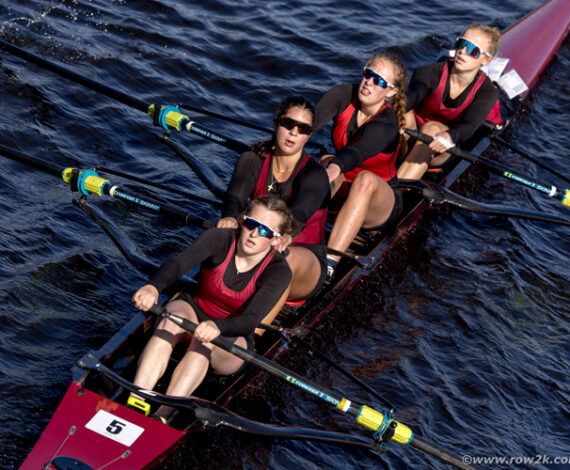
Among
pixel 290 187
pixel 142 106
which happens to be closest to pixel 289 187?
pixel 290 187

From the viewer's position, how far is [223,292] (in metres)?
5.04

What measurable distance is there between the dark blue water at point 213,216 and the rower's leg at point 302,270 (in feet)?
1.96

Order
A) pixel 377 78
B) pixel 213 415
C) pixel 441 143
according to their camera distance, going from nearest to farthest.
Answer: pixel 213 415
pixel 377 78
pixel 441 143

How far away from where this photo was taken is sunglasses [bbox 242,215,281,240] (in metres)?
4.80

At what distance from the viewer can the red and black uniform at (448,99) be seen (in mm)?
7754

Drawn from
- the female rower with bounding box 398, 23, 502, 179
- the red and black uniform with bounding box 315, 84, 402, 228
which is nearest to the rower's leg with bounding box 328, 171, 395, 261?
the red and black uniform with bounding box 315, 84, 402, 228

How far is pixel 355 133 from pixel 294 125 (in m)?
1.34

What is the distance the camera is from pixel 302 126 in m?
5.44

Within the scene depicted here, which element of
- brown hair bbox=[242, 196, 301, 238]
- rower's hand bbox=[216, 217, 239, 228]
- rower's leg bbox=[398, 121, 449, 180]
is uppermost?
rower's leg bbox=[398, 121, 449, 180]

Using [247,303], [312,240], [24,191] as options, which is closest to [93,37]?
[24,191]

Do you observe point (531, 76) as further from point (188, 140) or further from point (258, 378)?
point (258, 378)

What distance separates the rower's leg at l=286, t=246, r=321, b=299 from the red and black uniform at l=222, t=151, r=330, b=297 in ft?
0.39

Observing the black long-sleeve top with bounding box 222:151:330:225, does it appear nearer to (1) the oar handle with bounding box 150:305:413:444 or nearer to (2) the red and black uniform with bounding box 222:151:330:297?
(2) the red and black uniform with bounding box 222:151:330:297

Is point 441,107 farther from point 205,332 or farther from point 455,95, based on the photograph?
point 205,332
